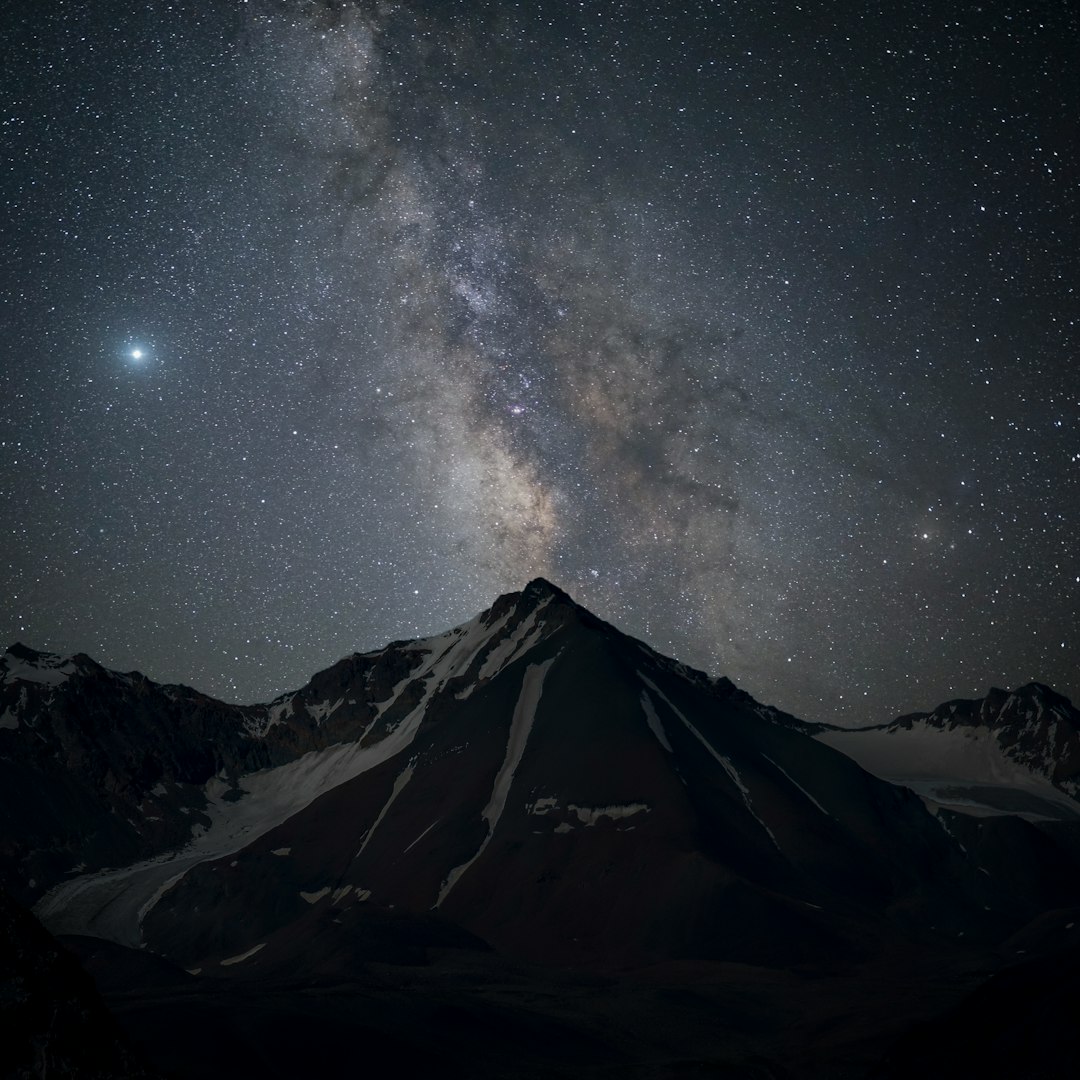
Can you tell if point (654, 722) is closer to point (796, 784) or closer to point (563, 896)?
point (796, 784)

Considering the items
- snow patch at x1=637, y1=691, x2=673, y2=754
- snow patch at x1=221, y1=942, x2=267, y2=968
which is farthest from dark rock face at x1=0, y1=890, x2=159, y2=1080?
snow patch at x1=637, y1=691, x2=673, y2=754

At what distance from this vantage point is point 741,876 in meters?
119

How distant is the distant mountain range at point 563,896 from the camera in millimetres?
72500

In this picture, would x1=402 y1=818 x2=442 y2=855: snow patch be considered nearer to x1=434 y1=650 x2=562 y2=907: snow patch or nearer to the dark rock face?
x1=434 y1=650 x2=562 y2=907: snow patch

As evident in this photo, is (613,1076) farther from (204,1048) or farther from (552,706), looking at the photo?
(552,706)

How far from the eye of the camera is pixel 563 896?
406ft

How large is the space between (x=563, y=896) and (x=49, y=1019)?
105 metres

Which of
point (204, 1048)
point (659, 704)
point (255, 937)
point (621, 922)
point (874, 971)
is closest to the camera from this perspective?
point (204, 1048)

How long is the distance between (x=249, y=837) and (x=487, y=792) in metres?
72.0

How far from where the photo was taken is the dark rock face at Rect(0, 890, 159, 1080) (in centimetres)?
2322

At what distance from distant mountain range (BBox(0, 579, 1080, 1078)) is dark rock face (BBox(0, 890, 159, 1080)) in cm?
3819

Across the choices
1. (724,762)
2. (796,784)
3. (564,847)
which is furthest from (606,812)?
(796,784)

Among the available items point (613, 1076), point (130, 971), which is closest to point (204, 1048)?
point (613, 1076)

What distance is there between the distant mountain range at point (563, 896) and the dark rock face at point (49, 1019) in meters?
38.2
